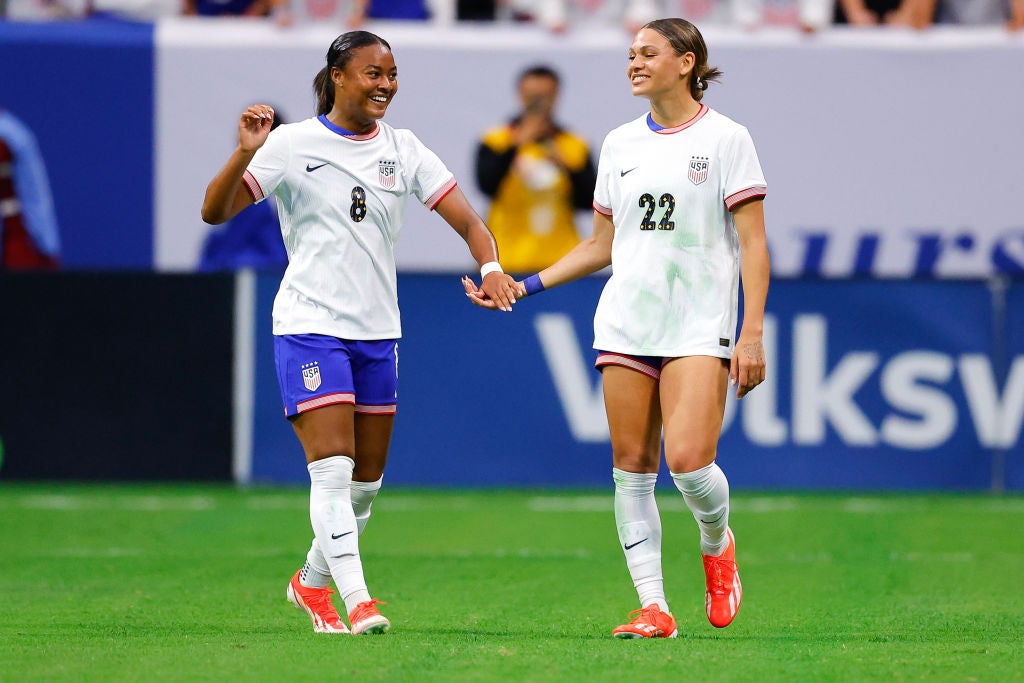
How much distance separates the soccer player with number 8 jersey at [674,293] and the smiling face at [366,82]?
0.88m

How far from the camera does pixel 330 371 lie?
613 cm

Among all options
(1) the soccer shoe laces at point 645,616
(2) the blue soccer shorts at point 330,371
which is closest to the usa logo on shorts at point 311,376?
(2) the blue soccer shorts at point 330,371

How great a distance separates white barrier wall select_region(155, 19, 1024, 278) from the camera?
48.1 ft

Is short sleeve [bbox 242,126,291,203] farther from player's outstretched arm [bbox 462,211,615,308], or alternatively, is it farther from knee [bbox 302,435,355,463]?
knee [bbox 302,435,355,463]

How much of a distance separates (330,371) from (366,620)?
0.92 m

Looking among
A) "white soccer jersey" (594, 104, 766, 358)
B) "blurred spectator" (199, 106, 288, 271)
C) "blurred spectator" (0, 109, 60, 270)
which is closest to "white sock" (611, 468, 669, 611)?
"white soccer jersey" (594, 104, 766, 358)

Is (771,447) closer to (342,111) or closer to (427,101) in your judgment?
(427,101)

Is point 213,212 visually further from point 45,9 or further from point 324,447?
point 45,9

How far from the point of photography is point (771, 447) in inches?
468

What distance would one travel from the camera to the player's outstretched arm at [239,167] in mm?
5914

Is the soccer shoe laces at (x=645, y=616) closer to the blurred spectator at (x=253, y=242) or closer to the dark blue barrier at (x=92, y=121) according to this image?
the blurred spectator at (x=253, y=242)

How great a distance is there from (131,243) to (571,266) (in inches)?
373

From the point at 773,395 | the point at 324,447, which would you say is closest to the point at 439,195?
the point at 324,447

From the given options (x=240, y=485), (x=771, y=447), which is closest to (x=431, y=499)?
(x=240, y=485)
